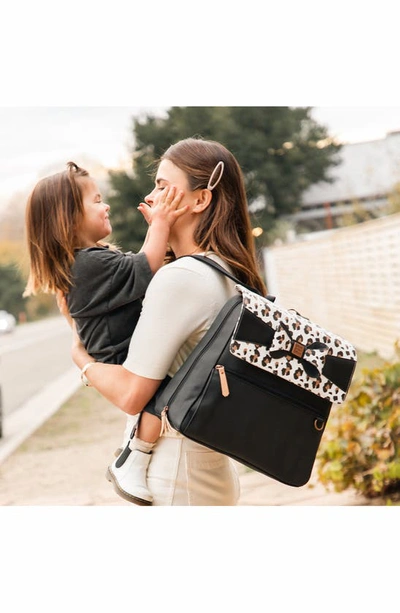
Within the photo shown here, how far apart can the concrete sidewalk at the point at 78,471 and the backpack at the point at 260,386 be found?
1839mm

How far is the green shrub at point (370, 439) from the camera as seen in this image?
2.51 metres

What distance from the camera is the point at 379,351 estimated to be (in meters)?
4.92

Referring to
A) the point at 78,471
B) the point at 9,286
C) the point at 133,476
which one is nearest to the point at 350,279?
the point at 78,471

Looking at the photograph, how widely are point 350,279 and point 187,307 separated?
178 inches

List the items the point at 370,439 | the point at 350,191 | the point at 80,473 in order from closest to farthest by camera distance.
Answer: the point at 370,439 → the point at 80,473 → the point at 350,191

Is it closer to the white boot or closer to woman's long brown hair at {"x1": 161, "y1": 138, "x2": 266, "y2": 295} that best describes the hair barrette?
woman's long brown hair at {"x1": 161, "y1": 138, "x2": 266, "y2": 295}

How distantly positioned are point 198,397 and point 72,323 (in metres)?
0.34

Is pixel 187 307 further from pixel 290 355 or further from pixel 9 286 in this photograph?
pixel 9 286

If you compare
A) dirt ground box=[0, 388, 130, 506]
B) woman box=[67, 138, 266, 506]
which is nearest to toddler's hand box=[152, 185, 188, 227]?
woman box=[67, 138, 266, 506]

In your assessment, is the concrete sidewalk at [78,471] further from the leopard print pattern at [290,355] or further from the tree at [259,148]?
the tree at [259,148]

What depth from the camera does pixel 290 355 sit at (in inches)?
41.7

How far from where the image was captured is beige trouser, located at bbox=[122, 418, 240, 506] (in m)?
1.08

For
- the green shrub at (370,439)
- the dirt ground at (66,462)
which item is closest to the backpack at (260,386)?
the green shrub at (370,439)
